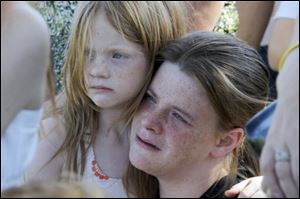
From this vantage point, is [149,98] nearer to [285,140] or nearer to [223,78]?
[223,78]

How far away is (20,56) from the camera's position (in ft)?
3.66

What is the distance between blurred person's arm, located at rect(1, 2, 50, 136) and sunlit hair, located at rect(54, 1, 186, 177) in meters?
0.39

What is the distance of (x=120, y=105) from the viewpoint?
1589mm

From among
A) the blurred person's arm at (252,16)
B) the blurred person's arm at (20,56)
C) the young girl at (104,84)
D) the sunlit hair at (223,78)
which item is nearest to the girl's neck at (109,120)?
the young girl at (104,84)

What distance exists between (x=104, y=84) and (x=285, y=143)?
→ 61 centimetres

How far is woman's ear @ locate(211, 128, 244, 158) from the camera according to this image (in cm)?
145

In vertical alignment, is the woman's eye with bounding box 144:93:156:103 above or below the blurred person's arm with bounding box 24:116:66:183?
above

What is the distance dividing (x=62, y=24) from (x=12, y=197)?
1.07 m

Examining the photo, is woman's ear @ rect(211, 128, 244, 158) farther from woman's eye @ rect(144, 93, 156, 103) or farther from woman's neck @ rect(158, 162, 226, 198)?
woman's eye @ rect(144, 93, 156, 103)

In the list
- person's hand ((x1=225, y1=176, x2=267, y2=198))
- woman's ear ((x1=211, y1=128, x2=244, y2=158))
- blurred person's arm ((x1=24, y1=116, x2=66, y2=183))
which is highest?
woman's ear ((x1=211, y1=128, x2=244, y2=158))

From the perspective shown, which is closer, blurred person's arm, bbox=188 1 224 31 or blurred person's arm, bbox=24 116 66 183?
blurred person's arm, bbox=24 116 66 183

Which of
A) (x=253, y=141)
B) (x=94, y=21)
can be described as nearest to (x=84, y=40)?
(x=94, y=21)

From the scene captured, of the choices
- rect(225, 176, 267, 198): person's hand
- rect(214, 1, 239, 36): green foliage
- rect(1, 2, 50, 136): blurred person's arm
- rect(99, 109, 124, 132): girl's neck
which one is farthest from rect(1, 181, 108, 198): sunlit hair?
rect(214, 1, 239, 36): green foliage

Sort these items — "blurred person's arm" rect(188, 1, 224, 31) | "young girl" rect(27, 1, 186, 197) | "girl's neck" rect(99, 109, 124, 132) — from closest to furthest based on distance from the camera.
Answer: "young girl" rect(27, 1, 186, 197) < "girl's neck" rect(99, 109, 124, 132) < "blurred person's arm" rect(188, 1, 224, 31)
